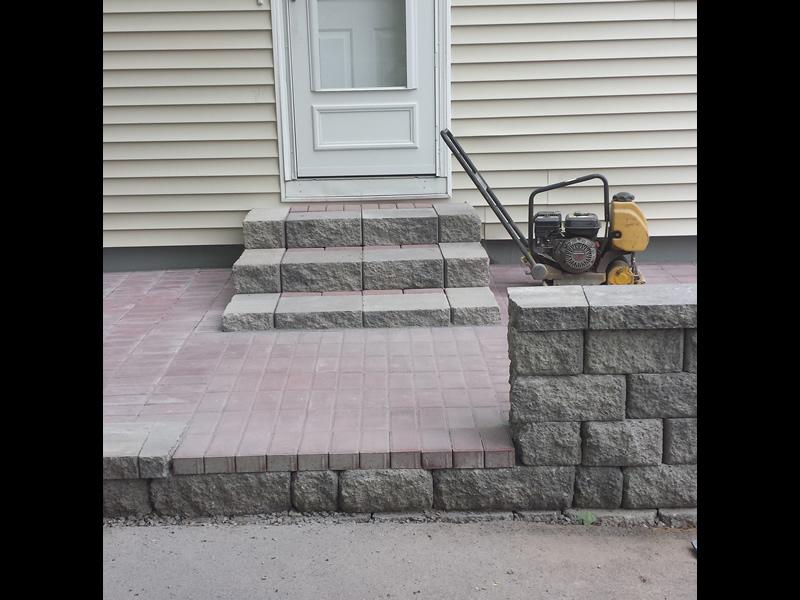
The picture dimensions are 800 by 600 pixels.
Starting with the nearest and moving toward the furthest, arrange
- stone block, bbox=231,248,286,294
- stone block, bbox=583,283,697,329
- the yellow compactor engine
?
1. stone block, bbox=583,283,697,329
2. the yellow compactor engine
3. stone block, bbox=231,248,286,294

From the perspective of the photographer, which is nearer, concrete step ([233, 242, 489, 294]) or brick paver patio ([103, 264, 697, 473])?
brick paver patio ([103, 264, 697, 473])

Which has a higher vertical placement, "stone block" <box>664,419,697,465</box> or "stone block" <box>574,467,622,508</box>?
"stone block" <box>664,419,697,465</box>

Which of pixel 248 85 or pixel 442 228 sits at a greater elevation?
pixel 248 85

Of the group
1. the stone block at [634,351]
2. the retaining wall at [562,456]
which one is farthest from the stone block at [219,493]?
the stone block at [634,351]

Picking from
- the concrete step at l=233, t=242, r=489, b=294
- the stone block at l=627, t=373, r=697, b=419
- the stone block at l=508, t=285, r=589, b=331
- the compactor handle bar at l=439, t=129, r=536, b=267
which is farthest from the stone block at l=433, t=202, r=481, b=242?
the stone block at l=627, t=373, r=697, b=419

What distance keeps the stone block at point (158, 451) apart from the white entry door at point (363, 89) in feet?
11.4

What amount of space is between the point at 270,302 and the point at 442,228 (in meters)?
1.39

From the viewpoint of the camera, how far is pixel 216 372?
493cm

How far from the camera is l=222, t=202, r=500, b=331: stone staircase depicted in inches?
225

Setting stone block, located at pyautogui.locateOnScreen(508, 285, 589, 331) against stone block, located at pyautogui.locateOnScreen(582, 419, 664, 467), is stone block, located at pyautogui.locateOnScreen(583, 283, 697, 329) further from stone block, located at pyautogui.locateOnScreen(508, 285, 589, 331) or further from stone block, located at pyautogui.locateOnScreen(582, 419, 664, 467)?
stone block, located at pyautogui.locateOnScreen(582, 419, 664, 467)

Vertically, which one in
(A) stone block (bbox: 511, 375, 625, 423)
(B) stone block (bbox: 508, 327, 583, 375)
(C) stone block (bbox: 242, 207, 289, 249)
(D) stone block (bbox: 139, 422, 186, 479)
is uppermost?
(C) stone block (bbox: 242, 207, 289, 249)

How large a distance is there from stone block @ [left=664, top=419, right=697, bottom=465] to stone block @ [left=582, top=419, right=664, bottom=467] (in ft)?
0.09

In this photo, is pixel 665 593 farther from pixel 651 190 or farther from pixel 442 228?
pixel 651 190
